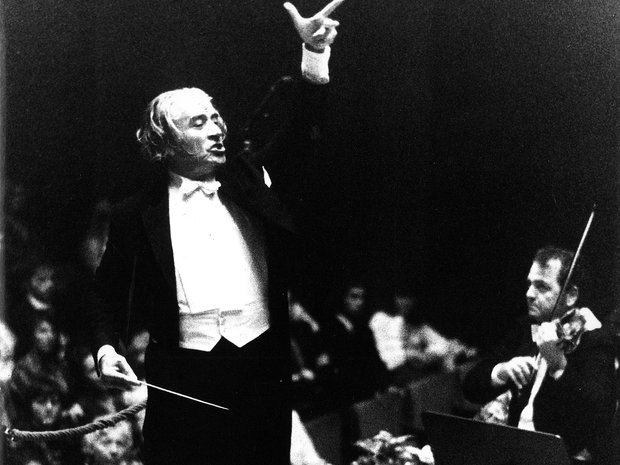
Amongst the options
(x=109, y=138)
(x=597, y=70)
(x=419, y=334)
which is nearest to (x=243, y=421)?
(x=419, y=334)

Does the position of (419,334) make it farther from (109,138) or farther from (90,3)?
(90,3)

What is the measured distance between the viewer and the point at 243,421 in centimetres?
353

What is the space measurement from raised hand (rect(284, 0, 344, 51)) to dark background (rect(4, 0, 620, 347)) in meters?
0.09

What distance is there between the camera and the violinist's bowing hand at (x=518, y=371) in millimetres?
3553

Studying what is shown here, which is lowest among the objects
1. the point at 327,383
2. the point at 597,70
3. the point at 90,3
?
the point at 327,383

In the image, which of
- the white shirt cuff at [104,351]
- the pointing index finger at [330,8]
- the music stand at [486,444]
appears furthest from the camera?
the white shirt cuff at [104,351]

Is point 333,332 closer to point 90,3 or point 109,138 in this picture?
point 109,138

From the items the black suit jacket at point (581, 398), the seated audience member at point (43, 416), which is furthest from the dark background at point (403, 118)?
the seated audience member at point (43, 416)

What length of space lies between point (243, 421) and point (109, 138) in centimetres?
126

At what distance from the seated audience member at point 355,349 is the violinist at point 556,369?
15.4 inches

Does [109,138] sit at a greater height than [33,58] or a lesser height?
lesser

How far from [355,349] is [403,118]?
0.95 meters

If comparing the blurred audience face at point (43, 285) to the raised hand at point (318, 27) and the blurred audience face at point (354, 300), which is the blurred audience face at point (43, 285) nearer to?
the blurred audience face at point (354, 300)

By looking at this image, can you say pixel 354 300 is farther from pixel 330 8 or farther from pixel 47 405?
pixel 47 405
